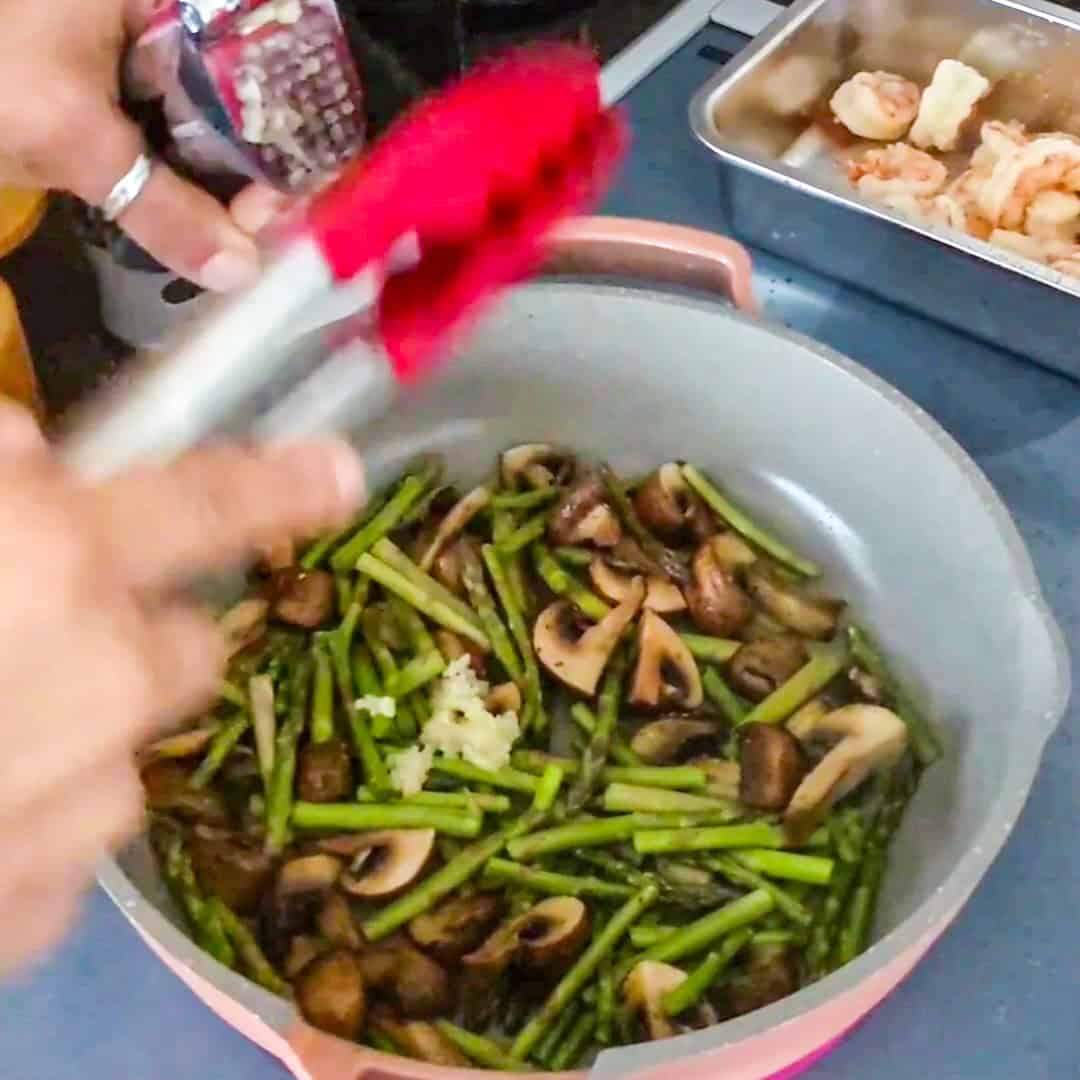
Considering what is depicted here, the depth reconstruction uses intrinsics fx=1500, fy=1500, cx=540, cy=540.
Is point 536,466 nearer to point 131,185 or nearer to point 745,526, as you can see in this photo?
point 745,526

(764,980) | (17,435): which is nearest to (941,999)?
(764,980)

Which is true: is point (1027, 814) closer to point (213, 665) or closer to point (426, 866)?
point (426, 866)

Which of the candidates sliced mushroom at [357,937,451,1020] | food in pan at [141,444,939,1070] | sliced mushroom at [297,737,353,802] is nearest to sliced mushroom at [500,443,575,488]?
food in pan at [141,444,939,1070]

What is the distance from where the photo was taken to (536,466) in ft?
3.12

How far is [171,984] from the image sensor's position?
29.8 inches

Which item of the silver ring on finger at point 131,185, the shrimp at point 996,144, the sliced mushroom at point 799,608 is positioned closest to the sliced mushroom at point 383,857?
the sliced mushroom at point 799,608

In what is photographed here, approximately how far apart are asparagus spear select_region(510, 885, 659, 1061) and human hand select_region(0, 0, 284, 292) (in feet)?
1.21

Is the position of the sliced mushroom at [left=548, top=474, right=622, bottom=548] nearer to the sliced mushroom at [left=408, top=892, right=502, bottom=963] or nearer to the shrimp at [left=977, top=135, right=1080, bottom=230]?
the sliced mushroom at [left=408, top=892, right=502, bottom=963]

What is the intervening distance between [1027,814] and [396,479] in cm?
43

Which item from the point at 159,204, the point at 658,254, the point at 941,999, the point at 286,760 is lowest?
the point at 941,999

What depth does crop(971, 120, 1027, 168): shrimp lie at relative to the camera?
1.06m

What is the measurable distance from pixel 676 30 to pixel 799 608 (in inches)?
22.9

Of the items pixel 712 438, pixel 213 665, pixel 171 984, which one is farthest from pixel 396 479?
pixel 213 665

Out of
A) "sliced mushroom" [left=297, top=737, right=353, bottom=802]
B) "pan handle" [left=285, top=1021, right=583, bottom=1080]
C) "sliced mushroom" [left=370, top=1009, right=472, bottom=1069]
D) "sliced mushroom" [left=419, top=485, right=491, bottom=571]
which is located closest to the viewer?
"pan handle" [left=285, top=1021, right=583, bottom=1080]
